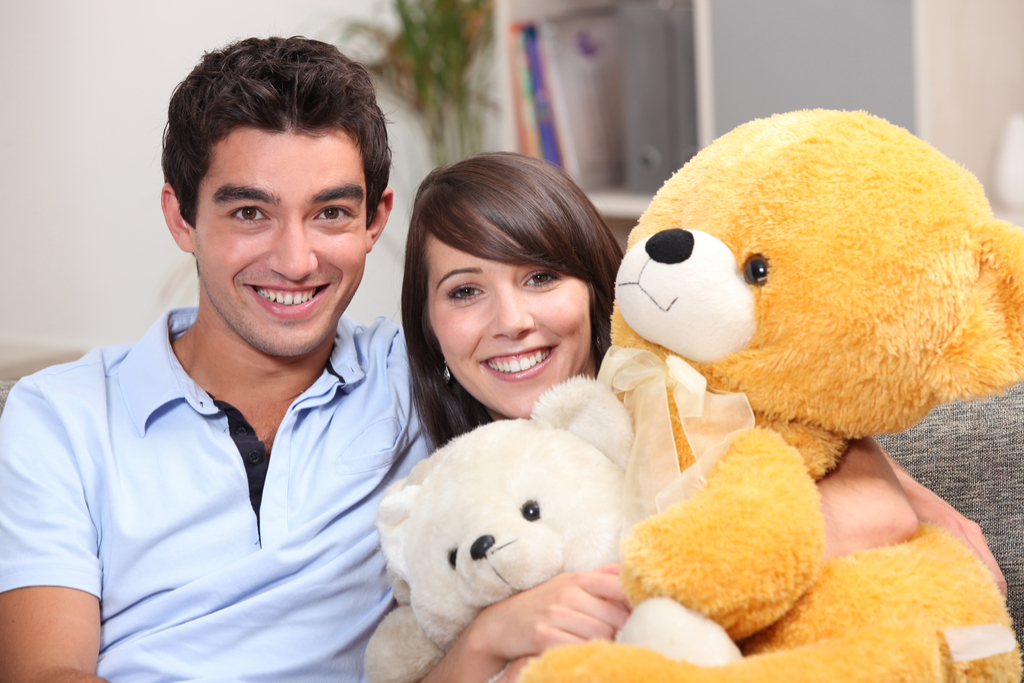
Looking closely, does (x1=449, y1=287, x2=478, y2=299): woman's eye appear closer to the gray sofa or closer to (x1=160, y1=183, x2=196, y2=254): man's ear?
(x1=160, y1=183, x2=196, y2=254): man's ear

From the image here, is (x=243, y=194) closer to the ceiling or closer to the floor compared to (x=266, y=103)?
closer to the floor

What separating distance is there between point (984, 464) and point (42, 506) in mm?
1319

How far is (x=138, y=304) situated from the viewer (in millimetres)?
2195

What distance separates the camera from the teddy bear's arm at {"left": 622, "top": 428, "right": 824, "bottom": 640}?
662mm

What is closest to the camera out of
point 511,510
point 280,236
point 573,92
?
point 511,510

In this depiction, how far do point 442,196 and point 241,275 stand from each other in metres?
0.35

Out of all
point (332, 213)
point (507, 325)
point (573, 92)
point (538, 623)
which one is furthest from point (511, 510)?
point (573, 92)

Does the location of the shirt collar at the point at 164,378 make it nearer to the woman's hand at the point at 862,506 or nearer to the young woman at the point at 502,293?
the young woman at the point at 502,293

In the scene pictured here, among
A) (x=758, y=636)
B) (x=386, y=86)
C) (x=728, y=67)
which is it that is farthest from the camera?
(x=386, y=86)

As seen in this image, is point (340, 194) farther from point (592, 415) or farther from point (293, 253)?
point (592, 415)

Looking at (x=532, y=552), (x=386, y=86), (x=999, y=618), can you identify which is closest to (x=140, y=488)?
(x=532, y=552)

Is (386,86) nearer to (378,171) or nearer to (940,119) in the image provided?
(378,171)

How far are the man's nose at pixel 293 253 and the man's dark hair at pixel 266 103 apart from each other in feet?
0.48

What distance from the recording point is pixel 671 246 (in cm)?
75
